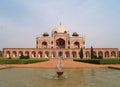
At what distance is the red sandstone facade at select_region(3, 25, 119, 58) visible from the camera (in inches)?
2422

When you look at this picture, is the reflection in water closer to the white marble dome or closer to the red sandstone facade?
the red sandstone facade

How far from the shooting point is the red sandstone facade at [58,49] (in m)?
61.5

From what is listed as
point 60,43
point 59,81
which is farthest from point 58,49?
point 59,81

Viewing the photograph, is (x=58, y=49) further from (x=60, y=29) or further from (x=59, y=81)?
(x=59, y=81)

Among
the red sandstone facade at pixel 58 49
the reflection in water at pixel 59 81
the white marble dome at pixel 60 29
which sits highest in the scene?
the white marble dome at pixel 60 29

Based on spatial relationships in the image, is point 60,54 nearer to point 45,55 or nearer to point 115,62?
point 45,55

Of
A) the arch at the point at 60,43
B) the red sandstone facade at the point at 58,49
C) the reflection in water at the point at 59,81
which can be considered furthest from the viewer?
the arch at the point at 60,43

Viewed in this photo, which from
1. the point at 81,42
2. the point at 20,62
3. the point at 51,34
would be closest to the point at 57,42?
the point at 51,34

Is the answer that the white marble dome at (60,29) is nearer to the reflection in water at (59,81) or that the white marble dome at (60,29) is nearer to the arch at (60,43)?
the arch at (60,43)

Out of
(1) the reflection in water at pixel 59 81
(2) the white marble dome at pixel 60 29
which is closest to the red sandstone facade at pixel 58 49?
(2) the white marble dome at pixel 60 29

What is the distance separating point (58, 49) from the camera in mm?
61000

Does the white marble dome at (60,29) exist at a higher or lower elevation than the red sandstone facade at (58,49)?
higher

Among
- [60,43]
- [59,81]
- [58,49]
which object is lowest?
[59,81]

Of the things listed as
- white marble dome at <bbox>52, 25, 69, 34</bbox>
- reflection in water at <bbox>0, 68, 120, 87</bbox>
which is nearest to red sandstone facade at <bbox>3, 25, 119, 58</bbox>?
white marble dome at <bbox>52, 25, 69, 34</bbox>
